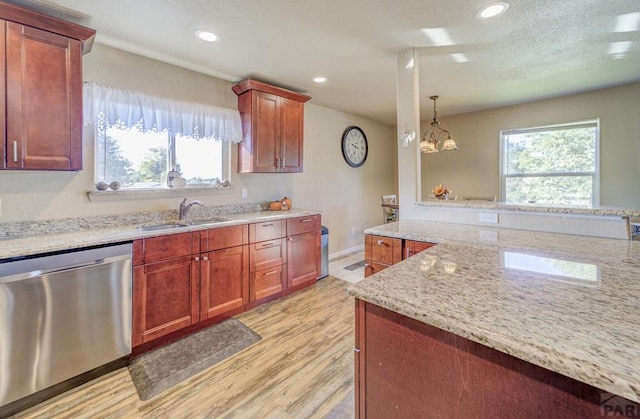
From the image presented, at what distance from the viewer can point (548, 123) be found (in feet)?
13.0

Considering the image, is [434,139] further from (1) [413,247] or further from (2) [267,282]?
(2) [267,282]

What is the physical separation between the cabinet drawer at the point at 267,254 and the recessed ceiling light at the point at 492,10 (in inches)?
98.7

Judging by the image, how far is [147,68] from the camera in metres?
2.56

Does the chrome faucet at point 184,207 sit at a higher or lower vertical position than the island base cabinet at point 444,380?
higher

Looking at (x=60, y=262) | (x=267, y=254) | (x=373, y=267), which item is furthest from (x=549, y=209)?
(x=60, y=262)

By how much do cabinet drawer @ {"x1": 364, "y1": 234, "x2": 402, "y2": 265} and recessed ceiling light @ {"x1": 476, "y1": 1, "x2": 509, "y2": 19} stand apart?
162 centimetres

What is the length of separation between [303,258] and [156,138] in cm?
194

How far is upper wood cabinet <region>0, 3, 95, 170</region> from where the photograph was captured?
171 centimetres

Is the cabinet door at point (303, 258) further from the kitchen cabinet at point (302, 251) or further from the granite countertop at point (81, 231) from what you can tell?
the granite countertop at point (81, 231)

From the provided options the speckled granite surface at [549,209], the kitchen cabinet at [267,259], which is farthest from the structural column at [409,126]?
the kitchen cabinet at [267,259]

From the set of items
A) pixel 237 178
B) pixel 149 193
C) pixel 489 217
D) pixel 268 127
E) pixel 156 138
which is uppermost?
pixel 268 127

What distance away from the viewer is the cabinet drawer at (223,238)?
2402 millimetres

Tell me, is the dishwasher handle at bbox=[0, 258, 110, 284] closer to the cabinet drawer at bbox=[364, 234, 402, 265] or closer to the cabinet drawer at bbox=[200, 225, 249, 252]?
the cabinet drawer at bbox=[200, 225, 249, 252]

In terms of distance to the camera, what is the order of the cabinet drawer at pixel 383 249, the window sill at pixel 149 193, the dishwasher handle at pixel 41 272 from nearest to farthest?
the dishwasher handle at pixel 41 272, the cabinet drawer at pixel 383 249, the window sill at pixel 149 193
